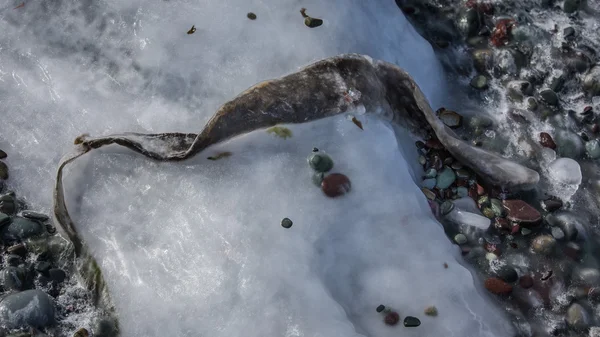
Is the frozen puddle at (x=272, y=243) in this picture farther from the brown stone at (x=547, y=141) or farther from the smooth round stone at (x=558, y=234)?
the brown stone at (x=547, y=141)

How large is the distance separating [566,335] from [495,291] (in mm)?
501

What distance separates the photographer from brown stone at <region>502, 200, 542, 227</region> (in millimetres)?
3821

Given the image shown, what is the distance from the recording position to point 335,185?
355 cm

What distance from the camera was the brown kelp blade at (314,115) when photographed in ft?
11.6

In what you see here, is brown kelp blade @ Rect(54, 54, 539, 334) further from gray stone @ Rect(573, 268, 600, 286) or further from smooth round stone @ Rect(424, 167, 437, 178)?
gray stone @ Rect(573, 268, 600, 286)

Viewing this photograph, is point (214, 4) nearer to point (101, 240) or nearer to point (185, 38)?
point (185, 38)

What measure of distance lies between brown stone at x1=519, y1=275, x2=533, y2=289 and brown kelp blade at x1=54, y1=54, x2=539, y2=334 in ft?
2.08

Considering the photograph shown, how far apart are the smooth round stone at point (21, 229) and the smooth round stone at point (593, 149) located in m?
3.91

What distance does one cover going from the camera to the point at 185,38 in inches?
159

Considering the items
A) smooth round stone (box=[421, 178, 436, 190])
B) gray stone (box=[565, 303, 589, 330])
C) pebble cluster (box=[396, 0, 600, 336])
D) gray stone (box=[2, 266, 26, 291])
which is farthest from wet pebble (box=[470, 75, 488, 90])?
gray stone (box=[2, 266, 26, 291])

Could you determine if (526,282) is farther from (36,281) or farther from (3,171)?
(3,171)

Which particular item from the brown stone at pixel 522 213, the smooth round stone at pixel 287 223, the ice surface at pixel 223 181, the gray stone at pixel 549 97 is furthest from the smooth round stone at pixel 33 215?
the gray stone at pixel 549 97

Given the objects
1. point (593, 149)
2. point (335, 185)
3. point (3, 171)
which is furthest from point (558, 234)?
point (3, 171)

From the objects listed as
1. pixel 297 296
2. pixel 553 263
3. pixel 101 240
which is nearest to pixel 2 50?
pixel 101 240
